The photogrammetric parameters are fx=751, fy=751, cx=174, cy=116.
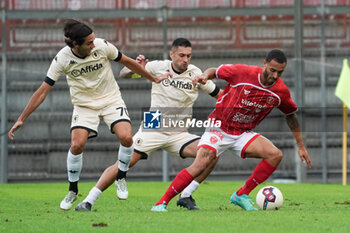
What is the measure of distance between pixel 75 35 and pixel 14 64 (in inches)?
268

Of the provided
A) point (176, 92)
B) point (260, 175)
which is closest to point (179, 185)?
point (260, 175)

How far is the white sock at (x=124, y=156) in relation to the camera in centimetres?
791

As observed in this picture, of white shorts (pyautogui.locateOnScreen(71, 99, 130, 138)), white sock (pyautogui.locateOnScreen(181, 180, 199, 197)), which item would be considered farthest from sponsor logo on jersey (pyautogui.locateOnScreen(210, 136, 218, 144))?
white shorts (pyautogui.locateOnScreen(71, 99, 130, 138))

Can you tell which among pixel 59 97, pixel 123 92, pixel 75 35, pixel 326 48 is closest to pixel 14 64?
pixel 59 97

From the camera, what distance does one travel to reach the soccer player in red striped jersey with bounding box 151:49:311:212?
7.55m

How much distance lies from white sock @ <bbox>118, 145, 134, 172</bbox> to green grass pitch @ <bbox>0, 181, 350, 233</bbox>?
471 millimetres

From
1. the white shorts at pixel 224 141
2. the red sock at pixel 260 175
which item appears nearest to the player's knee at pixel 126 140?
the white shorts at pixel 224 141

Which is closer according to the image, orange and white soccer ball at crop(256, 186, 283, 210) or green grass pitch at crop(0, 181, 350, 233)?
green grass pitch at crop(0, 181, 350, 233)

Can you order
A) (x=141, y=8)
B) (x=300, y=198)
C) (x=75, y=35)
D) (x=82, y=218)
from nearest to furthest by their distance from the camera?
(x=82, y=218), (x=75, y=35), (x=300, y=198), (x=141, y=8)

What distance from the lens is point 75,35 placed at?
7.34m

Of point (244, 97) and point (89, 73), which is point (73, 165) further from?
point (244, 97)

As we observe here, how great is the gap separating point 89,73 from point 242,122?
1667 mm

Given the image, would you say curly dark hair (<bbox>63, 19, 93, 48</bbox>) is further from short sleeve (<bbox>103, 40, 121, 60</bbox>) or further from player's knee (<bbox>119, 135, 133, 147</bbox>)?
player's knee (<bbox>119, 135, 133, 147</bbox>)

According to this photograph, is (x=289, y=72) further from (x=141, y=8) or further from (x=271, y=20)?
(x=141, y=8)
